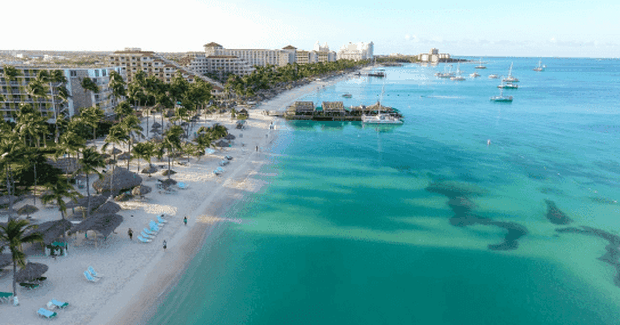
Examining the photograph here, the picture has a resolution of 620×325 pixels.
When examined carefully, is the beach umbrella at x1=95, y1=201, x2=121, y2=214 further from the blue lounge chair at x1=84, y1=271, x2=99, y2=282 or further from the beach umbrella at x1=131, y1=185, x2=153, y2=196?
the blue lounge chair at x1=84, y1=271, x2=99, y2=282

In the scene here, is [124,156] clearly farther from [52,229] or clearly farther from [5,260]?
[5,260]

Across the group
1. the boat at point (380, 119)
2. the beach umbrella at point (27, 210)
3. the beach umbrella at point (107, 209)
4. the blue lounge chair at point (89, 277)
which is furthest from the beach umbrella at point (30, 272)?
the boat at point (380, 119)

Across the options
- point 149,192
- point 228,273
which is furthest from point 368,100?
point 228,273

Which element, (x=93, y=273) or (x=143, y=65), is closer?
(x=93, y=273)

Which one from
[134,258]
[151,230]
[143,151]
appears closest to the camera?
[134,258]

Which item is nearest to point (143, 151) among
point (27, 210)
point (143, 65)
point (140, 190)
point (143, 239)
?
point (140, 190)

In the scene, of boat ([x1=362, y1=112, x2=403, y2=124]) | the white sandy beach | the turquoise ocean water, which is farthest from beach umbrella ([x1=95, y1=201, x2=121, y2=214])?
boat ([x1=362, y1=112, x2=403, y2=124])

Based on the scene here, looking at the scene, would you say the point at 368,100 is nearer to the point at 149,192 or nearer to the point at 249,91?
the point at 249,91
